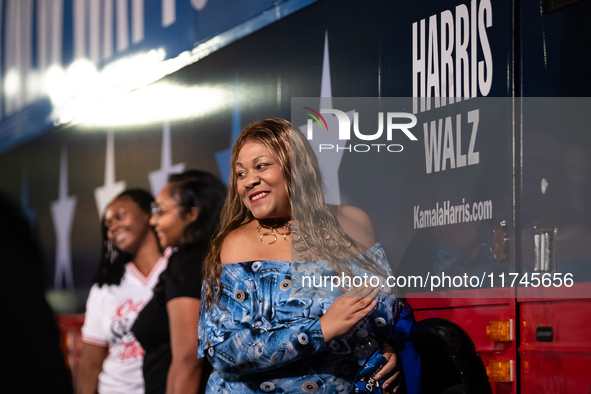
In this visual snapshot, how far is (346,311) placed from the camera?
8.38 feet

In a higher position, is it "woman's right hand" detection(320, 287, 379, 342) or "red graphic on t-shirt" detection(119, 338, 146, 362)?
"woman's right hand" detection(320, 287, 379, 342)

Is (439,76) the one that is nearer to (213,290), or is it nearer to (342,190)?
(342,190)

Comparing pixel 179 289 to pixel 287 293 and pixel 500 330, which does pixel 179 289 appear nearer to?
pixel 287 293

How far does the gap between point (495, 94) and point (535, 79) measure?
14cm

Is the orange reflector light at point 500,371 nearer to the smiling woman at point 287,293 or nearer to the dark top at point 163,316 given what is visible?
the smiling woman at point 287,293

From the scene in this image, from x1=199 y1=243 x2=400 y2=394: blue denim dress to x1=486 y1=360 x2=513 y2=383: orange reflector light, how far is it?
41 centimetres

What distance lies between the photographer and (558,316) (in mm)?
2270

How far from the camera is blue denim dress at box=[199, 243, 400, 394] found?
2.62m

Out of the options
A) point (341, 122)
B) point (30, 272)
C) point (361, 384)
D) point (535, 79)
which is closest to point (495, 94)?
point (535, 79)

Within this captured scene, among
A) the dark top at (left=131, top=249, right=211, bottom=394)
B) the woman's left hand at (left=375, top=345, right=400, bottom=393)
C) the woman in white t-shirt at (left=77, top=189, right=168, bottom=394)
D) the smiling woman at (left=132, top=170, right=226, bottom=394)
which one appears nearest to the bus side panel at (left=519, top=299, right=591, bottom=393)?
the woman's left hand at (left=375, top=345, right=400, bottom=393)

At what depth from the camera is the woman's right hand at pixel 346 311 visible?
2.53 metres

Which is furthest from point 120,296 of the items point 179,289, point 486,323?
point 486,323

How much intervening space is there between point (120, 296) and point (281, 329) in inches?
87.0

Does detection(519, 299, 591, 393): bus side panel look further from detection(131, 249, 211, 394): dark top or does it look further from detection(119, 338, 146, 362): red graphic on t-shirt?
detection(119, 338, 146, 362): red graphic on t-shirt
